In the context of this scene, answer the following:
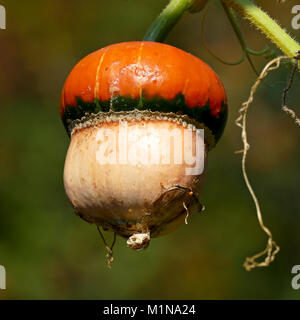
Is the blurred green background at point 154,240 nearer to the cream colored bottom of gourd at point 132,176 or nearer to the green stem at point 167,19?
the green stem at point 167,19

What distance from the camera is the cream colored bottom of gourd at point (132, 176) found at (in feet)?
4.27

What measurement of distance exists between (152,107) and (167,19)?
27 centimetres

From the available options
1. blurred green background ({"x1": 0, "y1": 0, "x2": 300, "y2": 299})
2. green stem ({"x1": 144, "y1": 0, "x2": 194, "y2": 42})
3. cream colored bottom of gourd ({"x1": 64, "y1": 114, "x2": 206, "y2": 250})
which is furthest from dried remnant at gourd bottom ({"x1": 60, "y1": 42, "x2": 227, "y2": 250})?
blurred green background ({"x1": 0, "y1": 0, "x2": 300, "y2": 299})

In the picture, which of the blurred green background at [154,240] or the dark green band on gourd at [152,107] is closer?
the dark green band on gourd at [152,107]

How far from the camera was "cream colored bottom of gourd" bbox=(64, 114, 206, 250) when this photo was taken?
4.27 ft

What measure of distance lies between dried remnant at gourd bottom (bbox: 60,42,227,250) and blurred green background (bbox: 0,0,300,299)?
2037 mm

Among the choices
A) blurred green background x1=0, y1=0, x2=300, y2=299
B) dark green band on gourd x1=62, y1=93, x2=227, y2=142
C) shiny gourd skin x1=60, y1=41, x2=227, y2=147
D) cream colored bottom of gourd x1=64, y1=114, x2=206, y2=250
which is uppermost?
shiny gourd skin x1=60, y1=41, x2=227, y2=147

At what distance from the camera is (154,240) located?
351cm

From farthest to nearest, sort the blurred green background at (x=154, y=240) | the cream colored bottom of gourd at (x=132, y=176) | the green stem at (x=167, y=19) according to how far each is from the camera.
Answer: the blurred green background at (x=154, y=240)
the green stem at (x=167, y=19)
the cream colored bottom of gourd at (x=132, y=176)

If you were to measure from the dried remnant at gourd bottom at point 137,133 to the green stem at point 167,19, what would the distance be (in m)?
0.11

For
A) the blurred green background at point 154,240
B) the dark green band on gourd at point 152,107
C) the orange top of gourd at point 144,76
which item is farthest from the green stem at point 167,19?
the blurred green background at point 154,240

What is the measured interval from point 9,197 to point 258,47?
1.96 meters

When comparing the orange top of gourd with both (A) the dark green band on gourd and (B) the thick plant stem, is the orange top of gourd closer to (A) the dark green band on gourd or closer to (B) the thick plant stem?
(A) the dark green band on gourd

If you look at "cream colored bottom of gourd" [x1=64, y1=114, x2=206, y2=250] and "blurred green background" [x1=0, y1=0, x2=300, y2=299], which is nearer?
"cream colored bottom of gourd" [x1=64, y1=114, x2=206, y2=250]
